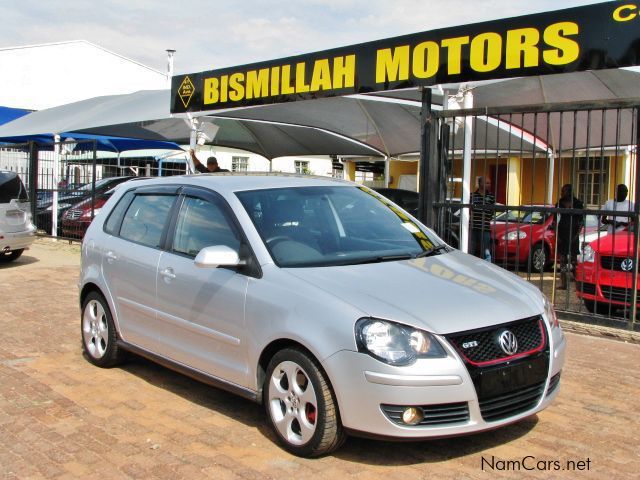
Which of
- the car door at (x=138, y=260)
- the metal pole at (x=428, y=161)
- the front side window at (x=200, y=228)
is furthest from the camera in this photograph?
the metal pole at (x=428, y=161)

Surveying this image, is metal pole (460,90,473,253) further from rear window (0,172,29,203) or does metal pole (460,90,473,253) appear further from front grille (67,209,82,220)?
front grille (67,209,82,220)

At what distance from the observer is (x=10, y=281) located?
424 inches

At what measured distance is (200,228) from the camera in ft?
16.2

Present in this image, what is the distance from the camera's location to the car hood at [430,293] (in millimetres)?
3740

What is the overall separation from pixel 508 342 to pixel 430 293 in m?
0.51

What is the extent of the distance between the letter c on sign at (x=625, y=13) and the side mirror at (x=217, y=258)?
475 centimetres

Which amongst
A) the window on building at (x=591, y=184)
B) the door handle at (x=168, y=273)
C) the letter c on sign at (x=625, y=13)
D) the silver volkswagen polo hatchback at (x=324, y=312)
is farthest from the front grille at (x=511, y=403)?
the letter c on sign at (x=625, y=13)

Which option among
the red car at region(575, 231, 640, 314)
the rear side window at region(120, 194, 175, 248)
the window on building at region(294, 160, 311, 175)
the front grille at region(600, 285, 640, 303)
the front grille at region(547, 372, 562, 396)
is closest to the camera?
the front grille at region(547, 372, 562, 396)

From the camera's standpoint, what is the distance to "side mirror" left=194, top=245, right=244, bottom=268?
14.0 feet

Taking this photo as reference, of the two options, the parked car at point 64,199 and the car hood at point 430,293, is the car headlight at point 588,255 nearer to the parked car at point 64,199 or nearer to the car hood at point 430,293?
the car hood at point 430,293

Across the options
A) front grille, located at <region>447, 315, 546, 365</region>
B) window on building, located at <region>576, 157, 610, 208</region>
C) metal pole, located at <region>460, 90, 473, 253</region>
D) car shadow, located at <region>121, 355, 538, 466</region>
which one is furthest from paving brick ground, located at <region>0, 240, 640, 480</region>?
metal pole, located at <region>460, 90, 473, 253</region>

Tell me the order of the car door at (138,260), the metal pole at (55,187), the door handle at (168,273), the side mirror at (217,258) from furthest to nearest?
the metal pole at (55,187) < the car door at (138,260) < the door handle at (168,273) < the side mirror at (217,258)

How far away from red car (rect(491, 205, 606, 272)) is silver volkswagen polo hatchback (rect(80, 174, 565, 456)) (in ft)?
9.04

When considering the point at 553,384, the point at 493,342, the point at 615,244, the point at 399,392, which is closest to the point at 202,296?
the point at 399,392
